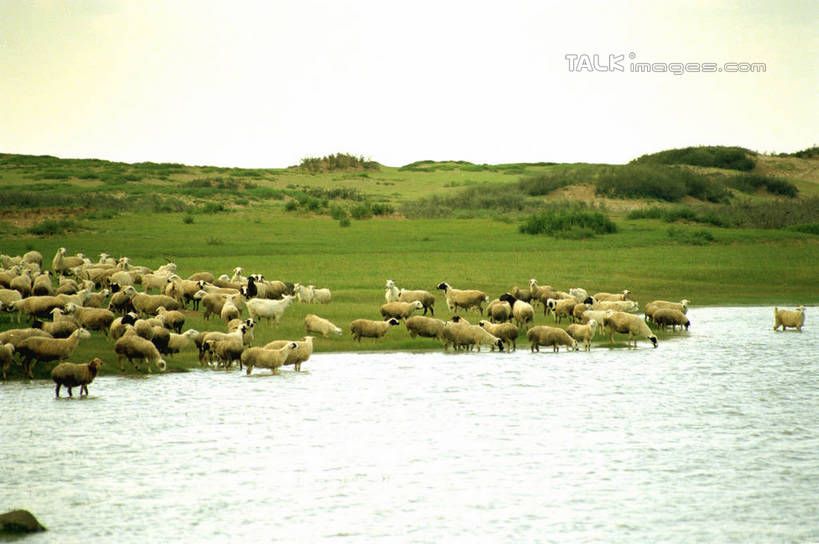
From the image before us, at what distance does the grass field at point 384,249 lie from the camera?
3409 centimetres

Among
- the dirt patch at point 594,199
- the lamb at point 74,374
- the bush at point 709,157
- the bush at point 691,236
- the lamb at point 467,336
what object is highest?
the bush at point 709,157

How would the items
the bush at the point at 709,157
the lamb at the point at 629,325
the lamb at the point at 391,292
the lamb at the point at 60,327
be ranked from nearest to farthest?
the lamb at the point at 60,327 → the lamb at the point at 629,325 → the lamb at the point at 391,292 → the bush at the point at 709,157

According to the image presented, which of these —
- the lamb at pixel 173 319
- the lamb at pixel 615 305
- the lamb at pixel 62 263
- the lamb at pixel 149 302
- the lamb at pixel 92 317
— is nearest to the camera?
the lamb at pixel 92 317

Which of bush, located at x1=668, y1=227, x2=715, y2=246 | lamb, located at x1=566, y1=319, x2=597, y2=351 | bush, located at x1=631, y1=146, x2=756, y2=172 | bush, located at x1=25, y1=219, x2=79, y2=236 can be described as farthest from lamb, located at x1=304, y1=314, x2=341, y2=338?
bush, located at x1=631, y1=146, x2=756, y2=172

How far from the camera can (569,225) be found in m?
50.8

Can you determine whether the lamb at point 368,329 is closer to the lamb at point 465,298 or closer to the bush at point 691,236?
the lamb at point 465,298

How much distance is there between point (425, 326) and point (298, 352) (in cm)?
440

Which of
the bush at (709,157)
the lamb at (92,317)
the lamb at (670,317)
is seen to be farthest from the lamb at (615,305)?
the bush at (709,157)

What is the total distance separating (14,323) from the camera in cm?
2370

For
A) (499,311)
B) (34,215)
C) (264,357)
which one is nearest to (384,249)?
(34,215)

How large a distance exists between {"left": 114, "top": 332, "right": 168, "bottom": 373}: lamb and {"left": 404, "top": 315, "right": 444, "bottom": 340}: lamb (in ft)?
21.2

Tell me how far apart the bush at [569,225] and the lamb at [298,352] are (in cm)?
2954

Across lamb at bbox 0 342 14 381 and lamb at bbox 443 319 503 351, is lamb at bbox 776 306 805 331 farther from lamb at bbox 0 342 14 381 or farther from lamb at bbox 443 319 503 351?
lamb at bbox 0 342 14 381

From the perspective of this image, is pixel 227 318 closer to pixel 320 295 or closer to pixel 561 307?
pixel 320 295
